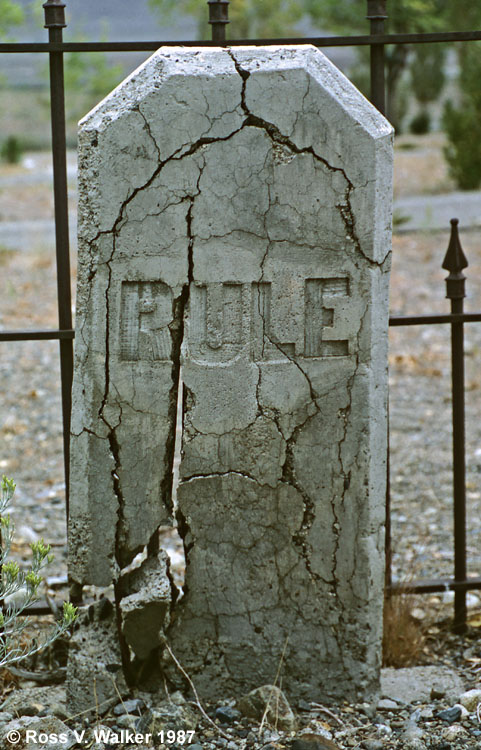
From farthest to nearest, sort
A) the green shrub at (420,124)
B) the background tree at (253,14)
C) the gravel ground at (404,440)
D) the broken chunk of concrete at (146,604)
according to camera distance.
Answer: the green shrub at (420,124)
the background tree at (253,14)
the gravel ground at (404,440)
the broken chunk of concrete at (146,604)

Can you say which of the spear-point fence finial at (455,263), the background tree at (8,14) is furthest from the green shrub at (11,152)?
the spear-point fence finial at (455,263)

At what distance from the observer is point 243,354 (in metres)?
2.29

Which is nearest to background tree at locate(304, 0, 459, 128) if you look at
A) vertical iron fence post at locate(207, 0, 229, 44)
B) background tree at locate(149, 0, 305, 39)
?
background tree at locate(149, 0, 305, 39)

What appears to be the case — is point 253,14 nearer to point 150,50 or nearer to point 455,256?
point 150,50

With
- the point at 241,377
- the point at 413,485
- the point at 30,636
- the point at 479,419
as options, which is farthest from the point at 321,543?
the point at 479,419

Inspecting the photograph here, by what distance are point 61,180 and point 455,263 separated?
122cm

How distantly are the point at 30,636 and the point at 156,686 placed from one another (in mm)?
575

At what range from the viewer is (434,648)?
279 centimetres

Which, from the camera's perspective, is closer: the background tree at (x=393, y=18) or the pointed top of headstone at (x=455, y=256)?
the pointed top of headstone at (x=455, y=256)

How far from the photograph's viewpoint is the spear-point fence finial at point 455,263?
2629 millimetres

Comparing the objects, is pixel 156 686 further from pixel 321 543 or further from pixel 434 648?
pixel 434 648

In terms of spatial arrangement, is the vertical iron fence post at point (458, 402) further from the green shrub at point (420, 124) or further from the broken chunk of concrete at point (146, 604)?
the green shrub at point (420, 124)

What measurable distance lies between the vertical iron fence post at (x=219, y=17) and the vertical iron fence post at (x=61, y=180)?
42 centimetres

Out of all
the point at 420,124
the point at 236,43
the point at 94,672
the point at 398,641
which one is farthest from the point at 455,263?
the point at 420,124
